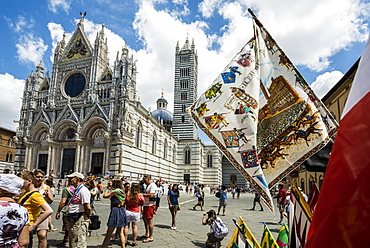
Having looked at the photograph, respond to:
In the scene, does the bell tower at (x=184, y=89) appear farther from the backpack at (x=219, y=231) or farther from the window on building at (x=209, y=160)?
the backpack at (x=219, y=231)

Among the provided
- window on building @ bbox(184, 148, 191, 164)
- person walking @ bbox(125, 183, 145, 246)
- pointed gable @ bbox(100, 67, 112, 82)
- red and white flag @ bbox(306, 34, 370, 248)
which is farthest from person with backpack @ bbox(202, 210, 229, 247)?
window on building @ bbox(184, 148, 191, 164)

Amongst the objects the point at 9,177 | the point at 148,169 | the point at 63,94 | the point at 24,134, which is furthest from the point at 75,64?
the point at 9,177

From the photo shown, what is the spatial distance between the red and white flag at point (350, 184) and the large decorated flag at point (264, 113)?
139cm

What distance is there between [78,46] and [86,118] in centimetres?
906

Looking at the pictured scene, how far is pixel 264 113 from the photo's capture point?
106 inches

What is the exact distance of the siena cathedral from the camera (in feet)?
84.2

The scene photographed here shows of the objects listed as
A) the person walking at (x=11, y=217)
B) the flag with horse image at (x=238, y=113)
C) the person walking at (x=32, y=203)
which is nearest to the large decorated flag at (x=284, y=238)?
the flag with horse image at (x=238, y=113)

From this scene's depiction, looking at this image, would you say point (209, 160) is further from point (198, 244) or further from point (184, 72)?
point (198, 244)

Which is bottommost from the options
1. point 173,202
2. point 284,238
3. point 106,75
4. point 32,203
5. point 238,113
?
point 173,202

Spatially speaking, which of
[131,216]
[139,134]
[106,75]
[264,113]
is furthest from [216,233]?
[106,75]

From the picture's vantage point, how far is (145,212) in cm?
682

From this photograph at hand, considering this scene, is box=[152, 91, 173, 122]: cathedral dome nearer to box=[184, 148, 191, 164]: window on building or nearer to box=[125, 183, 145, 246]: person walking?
box=[184, 148, 191, 164]: window on building

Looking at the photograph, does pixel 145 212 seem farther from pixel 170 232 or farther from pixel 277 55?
pixel 277 55

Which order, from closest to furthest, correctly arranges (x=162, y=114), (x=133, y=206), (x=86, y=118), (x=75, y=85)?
1. (x=133, y=206)
2. (x=86, y=118)
3. (x=75, y=85)
4. (x=162, y=114)
